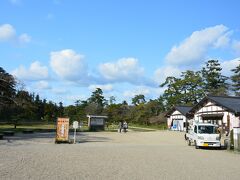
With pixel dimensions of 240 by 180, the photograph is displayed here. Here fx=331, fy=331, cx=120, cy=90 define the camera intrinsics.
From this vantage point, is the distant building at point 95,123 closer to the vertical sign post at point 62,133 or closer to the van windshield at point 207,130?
the vertical sign post at point 62,133

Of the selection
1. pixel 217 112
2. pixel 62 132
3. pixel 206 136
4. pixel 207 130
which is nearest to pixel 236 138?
pixel 206 136

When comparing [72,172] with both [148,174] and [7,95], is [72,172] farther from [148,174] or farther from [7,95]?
[7,95]

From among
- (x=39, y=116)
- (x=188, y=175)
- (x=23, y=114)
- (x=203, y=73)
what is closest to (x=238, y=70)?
(x=203, y=73)

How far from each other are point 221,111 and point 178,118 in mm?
15211

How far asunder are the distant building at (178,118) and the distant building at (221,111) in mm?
6069

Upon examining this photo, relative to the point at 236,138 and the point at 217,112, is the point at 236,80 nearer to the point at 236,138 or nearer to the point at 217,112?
the point at 217,112

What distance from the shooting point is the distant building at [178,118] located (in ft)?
165

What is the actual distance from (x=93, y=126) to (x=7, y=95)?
41.3ft

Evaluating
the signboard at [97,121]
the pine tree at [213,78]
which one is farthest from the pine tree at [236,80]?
the signboard at [97,121]

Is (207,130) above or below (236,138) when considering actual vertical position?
above

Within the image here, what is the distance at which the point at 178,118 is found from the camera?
5219cm

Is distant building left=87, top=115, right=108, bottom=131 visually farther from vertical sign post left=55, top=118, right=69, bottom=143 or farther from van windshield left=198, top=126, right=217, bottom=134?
van windshield left=198, top=126, right=217, bottom=134

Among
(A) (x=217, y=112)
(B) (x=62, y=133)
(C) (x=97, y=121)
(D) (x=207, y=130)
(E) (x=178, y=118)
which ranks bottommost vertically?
(B) (x=62, y=133)

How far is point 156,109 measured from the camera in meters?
72.1
